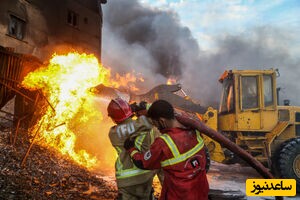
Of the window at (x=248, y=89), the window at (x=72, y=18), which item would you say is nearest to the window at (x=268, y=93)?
the window at (x=248, y=89)

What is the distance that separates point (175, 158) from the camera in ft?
9.11

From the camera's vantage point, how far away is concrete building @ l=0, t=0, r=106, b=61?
57.1ft

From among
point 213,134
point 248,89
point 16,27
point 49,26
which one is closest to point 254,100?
point 248,89

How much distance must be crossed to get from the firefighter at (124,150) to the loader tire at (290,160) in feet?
19.2

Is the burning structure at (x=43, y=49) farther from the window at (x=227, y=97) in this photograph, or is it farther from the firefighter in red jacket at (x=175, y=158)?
the firefighter in red jacket at (x=175, y=158)

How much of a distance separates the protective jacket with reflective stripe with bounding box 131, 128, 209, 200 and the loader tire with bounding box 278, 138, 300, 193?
6.28m

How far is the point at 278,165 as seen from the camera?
8375 millimetres

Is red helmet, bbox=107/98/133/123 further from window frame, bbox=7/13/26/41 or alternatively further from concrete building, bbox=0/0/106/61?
window frame, bbox=7/13/26/41

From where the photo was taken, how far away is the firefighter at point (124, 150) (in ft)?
11.7

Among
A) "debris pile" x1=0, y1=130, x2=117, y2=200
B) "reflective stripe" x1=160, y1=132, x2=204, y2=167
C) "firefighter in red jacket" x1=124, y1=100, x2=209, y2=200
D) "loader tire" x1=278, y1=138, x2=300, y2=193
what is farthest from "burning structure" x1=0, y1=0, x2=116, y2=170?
"loader tire" x1=278, y1=138, x2=300, y2=193

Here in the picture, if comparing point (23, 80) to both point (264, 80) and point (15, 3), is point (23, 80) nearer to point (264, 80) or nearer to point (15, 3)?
point (264, 80)

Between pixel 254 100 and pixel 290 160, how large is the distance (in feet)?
7.10

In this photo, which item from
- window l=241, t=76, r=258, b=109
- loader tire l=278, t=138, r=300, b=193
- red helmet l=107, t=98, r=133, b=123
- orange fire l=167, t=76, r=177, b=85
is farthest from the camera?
orange fire l=167, t=76, r=177, b=85

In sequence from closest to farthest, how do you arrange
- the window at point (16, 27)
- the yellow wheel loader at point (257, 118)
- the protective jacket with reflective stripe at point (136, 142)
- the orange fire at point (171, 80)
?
the protective jacket with reflective stripe at point (136, 142) → the yellow wheel loader at point (257, 118) → the window at point (16, 27) → the orange fire at point (171, 80)
